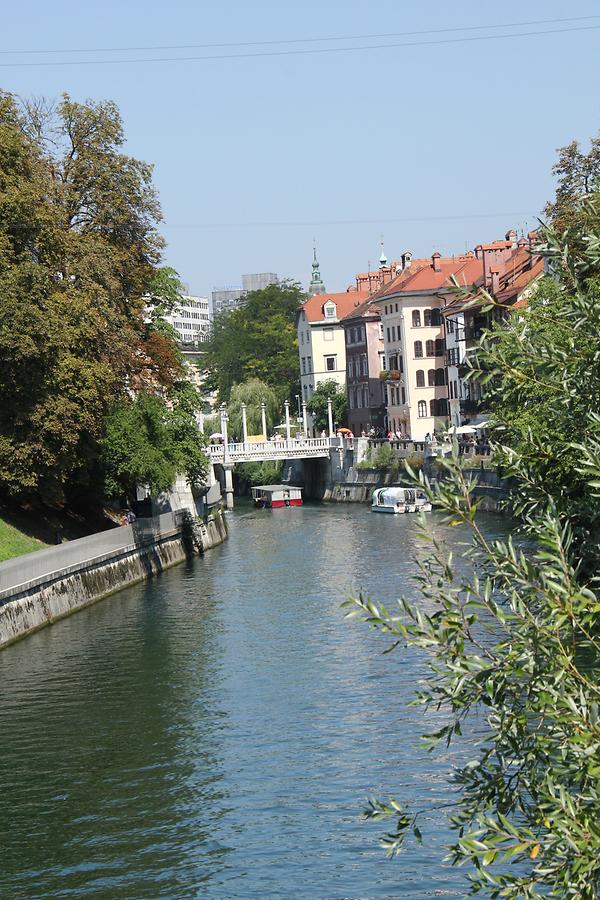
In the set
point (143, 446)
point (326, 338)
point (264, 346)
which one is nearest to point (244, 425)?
point (326, 338)

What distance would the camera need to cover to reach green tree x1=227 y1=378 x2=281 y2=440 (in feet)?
349

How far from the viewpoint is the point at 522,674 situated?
28.1 ft

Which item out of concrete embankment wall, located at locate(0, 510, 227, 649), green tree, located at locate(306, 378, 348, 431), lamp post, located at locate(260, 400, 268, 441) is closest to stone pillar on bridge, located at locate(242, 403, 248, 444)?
lamp post, located at locate(260, 400, 268, 441)

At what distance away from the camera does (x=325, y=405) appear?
111 metres

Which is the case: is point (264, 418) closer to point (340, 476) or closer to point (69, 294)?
point (340, 476)

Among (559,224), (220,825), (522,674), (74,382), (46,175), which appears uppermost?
(46,175)

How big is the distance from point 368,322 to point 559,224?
62360mm

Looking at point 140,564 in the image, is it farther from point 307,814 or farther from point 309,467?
point 309,467

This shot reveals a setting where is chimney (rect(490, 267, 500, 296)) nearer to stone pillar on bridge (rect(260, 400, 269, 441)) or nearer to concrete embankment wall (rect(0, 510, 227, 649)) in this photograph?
stone pillar on bridge (rect(260, 400, 269, 441))

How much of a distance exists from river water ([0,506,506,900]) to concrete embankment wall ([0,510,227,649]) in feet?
2.46

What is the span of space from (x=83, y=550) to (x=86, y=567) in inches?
19.5

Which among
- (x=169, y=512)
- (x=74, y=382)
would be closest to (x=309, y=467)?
(x=169, y=512)

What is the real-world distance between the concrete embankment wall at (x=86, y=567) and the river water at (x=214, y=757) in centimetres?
75

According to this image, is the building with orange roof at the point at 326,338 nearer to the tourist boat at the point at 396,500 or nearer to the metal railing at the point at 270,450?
the metal railing at the point at 270,450
